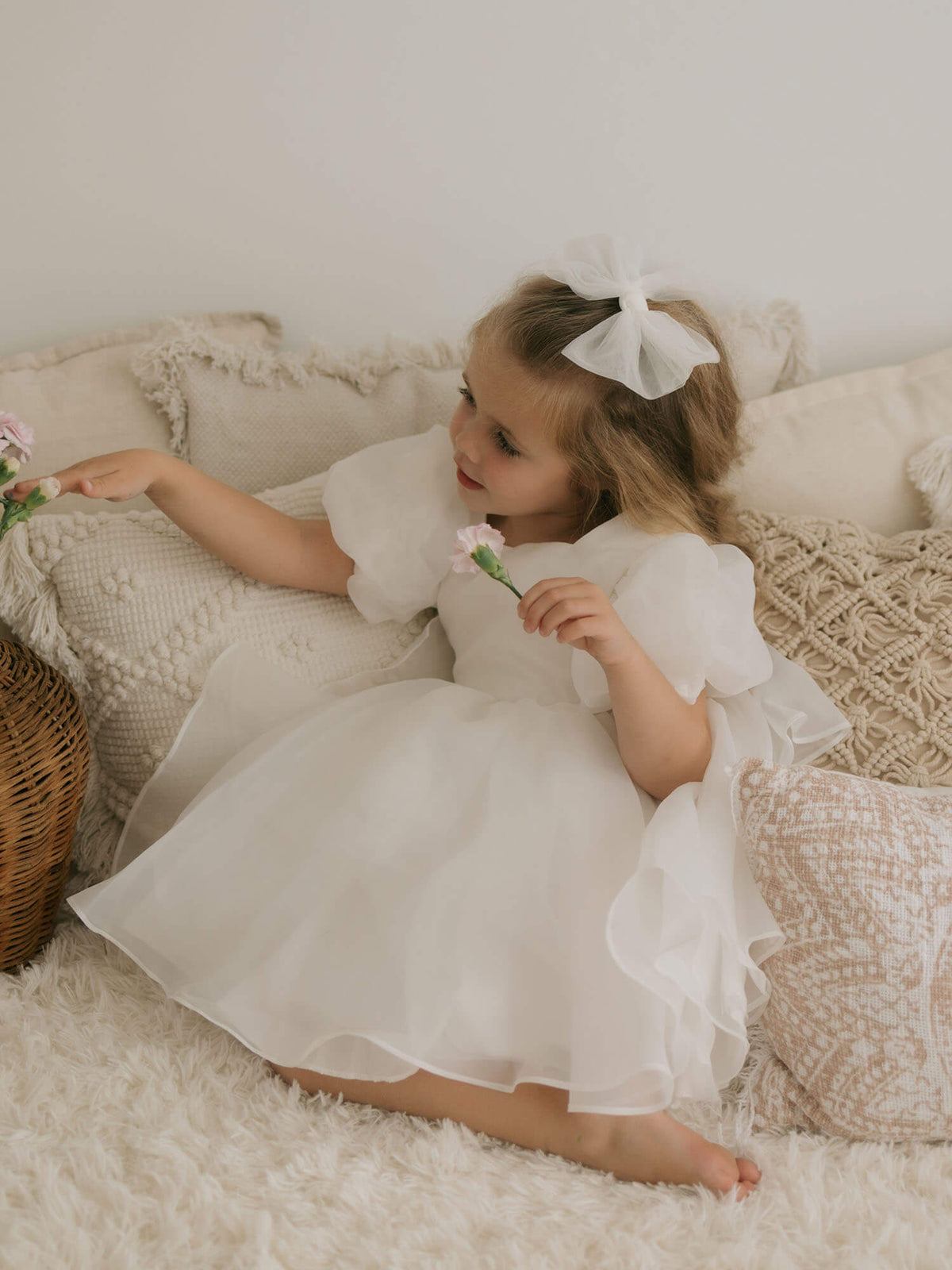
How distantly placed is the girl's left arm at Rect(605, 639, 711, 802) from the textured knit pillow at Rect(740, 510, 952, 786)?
16cm

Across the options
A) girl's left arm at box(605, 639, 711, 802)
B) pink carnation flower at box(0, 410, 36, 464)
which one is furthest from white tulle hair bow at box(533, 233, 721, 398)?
pink carnation flower at box(0, 410, 36, 464)

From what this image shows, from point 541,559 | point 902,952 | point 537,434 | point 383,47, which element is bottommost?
point 902,952

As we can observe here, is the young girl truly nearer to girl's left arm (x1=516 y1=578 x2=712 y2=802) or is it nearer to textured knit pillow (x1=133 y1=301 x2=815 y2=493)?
girl's left arm (x1=516 y1=578 x2=712 y2=802)

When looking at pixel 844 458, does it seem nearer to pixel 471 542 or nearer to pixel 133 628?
pixel 471 542

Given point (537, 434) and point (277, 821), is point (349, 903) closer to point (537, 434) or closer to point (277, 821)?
point (277, 821)

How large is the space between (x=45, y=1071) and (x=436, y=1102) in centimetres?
32

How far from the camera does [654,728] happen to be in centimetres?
94

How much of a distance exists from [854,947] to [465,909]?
0.31 meters

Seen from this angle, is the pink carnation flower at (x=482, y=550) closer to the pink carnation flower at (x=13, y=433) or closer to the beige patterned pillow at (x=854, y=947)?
the beige patterned pillow at (x=854, y=947)

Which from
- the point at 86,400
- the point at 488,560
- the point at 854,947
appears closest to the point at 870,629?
the point at 854,947

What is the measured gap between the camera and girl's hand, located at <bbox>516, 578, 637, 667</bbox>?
87 centimetres

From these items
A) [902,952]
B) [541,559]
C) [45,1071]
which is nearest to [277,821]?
[45,1071]

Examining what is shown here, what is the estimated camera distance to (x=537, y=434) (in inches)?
40.9

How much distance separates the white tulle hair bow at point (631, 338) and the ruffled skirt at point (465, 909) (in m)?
0.32
